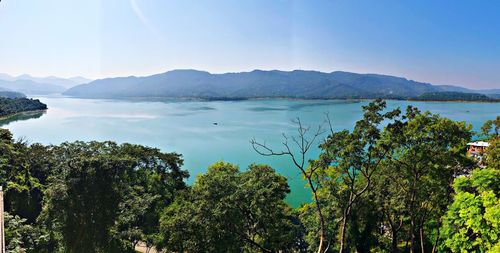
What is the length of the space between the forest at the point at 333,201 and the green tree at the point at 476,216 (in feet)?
0.06

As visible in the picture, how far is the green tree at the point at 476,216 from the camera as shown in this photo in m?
5.56

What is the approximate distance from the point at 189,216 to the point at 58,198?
3.34m

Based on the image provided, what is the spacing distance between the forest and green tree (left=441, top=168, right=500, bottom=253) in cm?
2


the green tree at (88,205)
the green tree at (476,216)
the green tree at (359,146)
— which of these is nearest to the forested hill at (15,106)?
the green tree at (88,205)

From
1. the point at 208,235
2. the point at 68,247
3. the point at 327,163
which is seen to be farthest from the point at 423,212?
the point at 68,247

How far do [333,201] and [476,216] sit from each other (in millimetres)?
3361

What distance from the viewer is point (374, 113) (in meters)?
6.69

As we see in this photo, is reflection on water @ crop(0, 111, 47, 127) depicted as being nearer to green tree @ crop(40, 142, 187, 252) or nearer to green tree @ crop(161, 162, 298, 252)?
green tree @ crop(40, 142, 187, 252)

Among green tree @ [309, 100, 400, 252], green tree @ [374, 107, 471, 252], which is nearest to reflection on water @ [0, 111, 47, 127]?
green tree @ [309, 100, 400, 252]

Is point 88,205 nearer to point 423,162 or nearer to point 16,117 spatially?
point 423,162

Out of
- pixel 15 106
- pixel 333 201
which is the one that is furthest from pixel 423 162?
pixel 15 106

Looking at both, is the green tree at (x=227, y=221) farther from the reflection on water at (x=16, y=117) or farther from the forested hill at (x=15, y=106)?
the forested hill at (x=15, y=106)

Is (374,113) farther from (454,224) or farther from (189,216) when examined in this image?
(189,216)

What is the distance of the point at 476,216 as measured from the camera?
588cm
